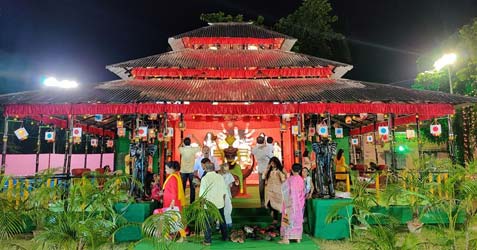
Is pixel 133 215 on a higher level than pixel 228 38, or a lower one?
lower

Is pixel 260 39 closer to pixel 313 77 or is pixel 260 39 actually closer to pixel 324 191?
pixel 313 77

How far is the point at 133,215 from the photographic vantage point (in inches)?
277

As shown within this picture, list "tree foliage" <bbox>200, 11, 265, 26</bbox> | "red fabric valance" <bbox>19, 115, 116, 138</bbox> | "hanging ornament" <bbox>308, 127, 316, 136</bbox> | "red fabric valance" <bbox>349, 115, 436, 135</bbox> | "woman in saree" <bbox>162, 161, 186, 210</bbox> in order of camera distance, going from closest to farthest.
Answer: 1. "woman in saree" <bbox>162, 161, 186, 210</bbox>
2. "red fabric valance" <bbox>19, 115, 116, 138</bbox>
3. "red fabric valance" <bbox>349, 115, 436, 135</bbox>
4. "hanging ornament" <bbox>308, 127, 316, 136</bbox>
5. "tree foliage" <bbox>200, 11, 265, 26</bbox>

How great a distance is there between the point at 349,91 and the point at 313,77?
7.97 ft

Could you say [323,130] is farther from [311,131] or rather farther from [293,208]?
[311,131]

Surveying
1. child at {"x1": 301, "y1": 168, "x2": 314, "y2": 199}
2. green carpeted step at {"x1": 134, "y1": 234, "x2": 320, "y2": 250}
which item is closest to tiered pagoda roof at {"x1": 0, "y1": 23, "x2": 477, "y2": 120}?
child at {"x1": 301, "y1": 168, "x2": 314, "y2": 199}

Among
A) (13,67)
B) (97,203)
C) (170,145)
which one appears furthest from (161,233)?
(13,67)

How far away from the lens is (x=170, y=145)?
12.6m

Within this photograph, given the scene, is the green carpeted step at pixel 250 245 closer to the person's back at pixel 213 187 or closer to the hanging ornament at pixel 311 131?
the person's back at pixel 213 187

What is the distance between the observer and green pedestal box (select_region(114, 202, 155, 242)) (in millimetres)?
6840

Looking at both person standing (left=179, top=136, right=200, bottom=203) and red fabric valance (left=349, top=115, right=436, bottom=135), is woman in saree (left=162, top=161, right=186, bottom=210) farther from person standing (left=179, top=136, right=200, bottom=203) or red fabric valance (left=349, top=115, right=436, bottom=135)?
red fabric valance (left=349, top=115, right=436, bottom=135)

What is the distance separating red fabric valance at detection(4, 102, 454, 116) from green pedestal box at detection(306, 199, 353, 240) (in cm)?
287

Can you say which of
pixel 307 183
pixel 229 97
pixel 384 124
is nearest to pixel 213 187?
pixel 307 183

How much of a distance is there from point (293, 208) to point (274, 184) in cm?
100
